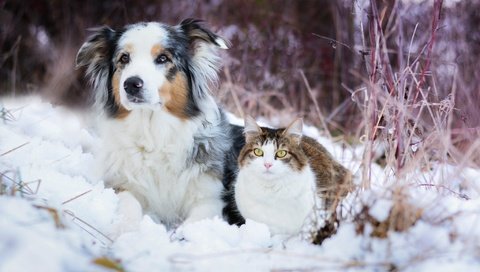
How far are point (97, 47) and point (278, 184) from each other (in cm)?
177

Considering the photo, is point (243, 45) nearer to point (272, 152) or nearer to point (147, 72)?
point (147, 72)

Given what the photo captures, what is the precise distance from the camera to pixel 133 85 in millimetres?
3658

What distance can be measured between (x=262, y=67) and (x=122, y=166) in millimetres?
5137

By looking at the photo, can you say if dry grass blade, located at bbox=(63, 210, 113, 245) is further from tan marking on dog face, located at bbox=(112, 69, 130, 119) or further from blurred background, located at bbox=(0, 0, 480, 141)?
blurred background, located at bbox=(0, 0, 480, 141)

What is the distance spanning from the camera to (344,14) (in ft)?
29.9

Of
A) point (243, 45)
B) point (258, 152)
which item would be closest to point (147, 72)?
point (258, 152)

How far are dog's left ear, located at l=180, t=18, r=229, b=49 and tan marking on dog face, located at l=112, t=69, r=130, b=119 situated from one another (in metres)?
0.62

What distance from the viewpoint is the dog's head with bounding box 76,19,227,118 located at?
3.78 meters

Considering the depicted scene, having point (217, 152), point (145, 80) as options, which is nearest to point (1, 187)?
point (145, 80)

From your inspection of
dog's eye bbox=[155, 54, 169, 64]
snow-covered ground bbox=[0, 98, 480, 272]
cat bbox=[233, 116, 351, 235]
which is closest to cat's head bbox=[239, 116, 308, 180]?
cat bbox=[233, 116, 351, 235]

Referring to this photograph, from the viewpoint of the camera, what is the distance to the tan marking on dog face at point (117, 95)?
161 inches

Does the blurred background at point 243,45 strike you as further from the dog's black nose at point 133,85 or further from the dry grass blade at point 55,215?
the dry grass blade at point 55,215

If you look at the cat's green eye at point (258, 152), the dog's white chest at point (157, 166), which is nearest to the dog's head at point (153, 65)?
the dog's white chest at point (157, 166)

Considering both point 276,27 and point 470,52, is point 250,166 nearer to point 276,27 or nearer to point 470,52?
point 470,52
